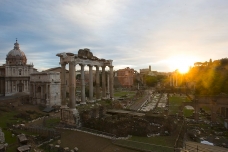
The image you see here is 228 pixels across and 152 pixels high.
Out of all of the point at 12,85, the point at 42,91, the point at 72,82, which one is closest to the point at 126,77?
the point at 12,85

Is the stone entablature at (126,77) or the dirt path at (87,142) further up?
the stone entablature at (126,77)

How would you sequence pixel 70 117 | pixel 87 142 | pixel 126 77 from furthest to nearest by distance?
1. pixel 126 77
2. pixel 70 117
3. pixel 87 142

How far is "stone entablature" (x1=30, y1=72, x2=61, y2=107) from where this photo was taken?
36250 millimetres

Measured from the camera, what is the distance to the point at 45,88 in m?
37.0

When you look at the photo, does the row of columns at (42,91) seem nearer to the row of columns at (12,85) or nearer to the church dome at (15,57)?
the row of columns at (12,85)

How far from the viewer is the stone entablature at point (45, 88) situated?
3625cm

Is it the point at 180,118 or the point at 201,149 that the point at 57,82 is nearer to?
the point at 180,118

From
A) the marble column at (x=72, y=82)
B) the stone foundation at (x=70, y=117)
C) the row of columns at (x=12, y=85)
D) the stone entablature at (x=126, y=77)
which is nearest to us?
the stone foundation at (x=70, y=117)

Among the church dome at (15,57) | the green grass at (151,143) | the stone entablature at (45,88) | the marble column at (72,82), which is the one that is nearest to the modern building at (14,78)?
the church dome at (15,57)

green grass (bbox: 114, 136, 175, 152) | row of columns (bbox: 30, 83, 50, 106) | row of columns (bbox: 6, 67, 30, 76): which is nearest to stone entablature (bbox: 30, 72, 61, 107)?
row of columns (bbox: 30, 83, 50, 106)

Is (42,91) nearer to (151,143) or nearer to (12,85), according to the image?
(12,85)

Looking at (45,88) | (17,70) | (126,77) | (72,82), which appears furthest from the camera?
(126,77)

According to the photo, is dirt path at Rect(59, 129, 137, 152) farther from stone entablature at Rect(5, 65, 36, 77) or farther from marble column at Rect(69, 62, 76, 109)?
stone entablature at Rect(5, 65, 36, 77)

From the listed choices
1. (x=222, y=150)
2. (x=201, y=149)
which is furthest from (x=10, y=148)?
(x=222, y=150)
